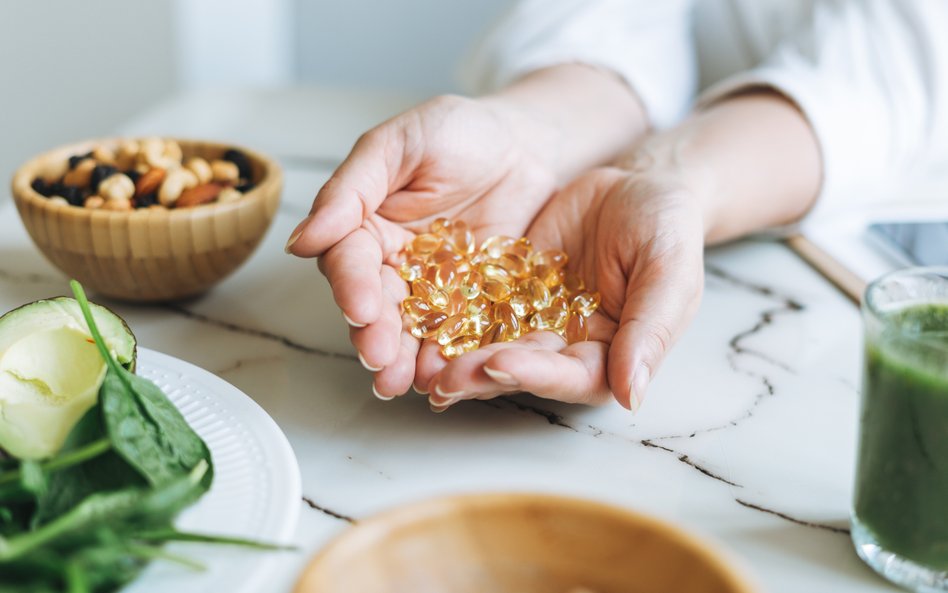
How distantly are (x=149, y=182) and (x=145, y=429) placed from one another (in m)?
0.37

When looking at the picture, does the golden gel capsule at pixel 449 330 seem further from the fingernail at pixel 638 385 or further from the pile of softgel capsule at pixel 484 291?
the fingernail at pixel 638 385

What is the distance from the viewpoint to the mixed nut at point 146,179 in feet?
2.77

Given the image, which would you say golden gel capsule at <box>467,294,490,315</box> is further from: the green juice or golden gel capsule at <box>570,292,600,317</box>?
the green juice

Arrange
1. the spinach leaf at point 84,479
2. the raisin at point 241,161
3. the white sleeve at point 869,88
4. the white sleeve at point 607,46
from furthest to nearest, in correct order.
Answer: the white sleeve at point 607,46
the white sleeve at point 869,88
the raisin at point 241,161
the spinach leaf at point 84,479

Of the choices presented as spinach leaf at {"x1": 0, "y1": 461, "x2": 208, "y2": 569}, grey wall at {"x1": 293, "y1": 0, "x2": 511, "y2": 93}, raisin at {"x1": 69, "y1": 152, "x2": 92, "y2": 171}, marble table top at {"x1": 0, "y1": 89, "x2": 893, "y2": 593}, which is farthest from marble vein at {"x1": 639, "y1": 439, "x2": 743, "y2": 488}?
grey wall at {"x1": 293, "y1": 0, "x2": 511, "y2": 93}

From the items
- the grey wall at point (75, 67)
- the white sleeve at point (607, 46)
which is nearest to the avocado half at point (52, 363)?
the white sleeve at point (607, 46)

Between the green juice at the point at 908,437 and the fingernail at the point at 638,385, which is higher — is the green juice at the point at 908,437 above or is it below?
above

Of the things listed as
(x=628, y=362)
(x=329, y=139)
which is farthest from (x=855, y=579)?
(x=329, y=139)

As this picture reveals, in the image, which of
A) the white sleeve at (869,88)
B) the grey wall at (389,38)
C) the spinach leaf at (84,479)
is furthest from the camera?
the grey wall at (389,38)

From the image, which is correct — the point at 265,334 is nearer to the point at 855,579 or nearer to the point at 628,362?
the point at 628,362

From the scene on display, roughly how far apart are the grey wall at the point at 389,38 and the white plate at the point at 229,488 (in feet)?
5.20

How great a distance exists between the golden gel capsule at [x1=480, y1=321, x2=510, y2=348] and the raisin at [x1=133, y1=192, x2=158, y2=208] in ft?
1.08

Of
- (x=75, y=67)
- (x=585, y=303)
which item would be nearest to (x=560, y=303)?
(x=585, y=303)

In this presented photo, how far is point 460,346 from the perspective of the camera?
0.73m
